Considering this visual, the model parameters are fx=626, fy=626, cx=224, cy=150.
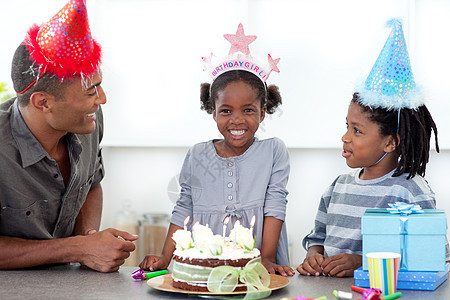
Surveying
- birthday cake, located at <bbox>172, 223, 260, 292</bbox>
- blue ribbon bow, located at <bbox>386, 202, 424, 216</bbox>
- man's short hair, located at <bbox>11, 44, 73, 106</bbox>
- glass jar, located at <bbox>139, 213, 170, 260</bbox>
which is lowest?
glass jar, located at <bbox>139, 213, 170, 260</bbox>

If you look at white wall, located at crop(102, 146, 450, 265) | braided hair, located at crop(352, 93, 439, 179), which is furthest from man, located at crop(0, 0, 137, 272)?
white wall, located at crop(102, 146, 450, 265)

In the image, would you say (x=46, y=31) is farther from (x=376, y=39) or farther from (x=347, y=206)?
(x=376, y=39)

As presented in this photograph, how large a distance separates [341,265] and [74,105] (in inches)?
36.5

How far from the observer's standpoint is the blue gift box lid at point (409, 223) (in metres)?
1.49

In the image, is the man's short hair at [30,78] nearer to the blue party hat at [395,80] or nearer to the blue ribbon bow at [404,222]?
the blue party hat at [395,80]

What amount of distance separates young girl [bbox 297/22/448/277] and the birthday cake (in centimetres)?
45

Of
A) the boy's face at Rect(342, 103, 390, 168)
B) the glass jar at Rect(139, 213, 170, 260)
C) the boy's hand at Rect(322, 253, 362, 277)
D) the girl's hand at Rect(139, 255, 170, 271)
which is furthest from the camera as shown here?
the glass jar at Rect(139, 213, 170, 260)

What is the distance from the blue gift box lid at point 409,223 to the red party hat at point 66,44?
94cm

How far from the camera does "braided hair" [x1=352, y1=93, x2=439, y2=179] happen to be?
186 centimetres

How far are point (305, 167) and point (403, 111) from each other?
1.85m

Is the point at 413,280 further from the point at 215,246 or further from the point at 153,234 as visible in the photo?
the point at 153,234

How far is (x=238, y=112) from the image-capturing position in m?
2.03

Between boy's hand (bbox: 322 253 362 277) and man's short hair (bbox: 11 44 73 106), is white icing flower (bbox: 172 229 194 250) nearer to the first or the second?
boy's hand (bbox: 322 253 362 277)

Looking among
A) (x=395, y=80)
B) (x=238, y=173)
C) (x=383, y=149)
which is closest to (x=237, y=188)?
(x=238, y=173)
